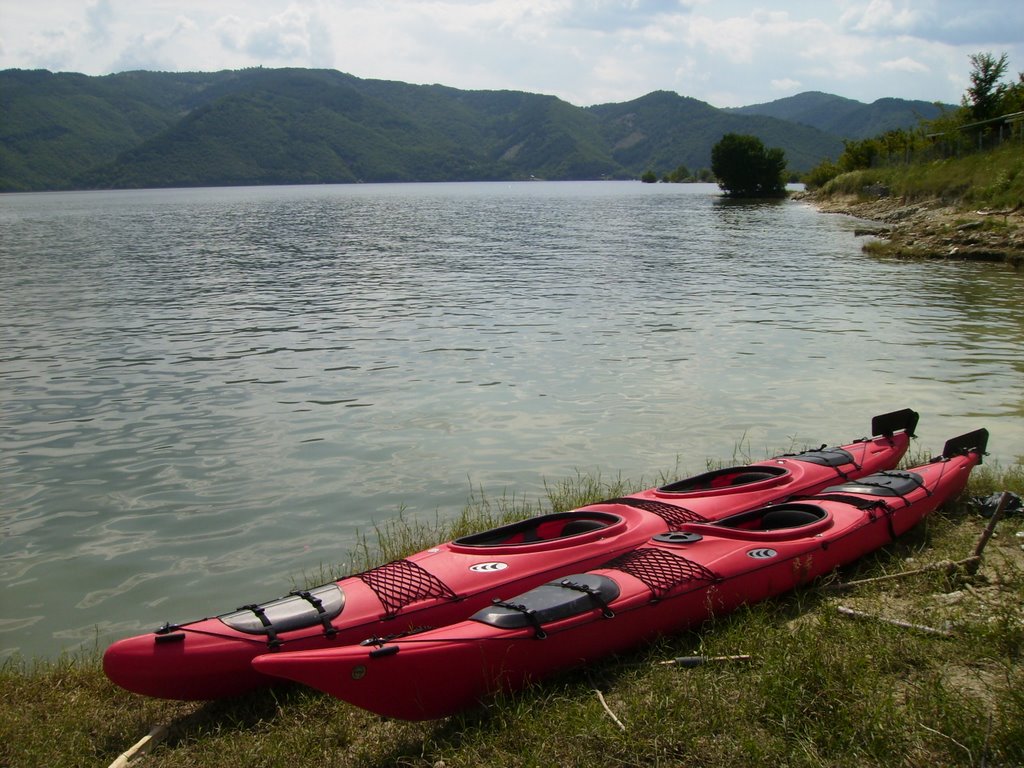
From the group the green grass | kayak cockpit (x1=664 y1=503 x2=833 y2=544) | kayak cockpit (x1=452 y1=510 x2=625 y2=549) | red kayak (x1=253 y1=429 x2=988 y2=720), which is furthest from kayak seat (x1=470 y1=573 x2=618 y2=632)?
the green grass

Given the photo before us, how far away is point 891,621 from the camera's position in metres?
4.70

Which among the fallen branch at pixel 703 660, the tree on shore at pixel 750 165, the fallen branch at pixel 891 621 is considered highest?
the tree on shore at pixel 750 165

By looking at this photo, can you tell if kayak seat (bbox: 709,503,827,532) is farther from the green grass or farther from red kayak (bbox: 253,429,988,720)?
→ the green grass

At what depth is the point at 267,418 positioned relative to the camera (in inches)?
443

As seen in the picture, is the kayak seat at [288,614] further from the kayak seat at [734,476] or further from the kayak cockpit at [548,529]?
the kayak seat at [734,476]

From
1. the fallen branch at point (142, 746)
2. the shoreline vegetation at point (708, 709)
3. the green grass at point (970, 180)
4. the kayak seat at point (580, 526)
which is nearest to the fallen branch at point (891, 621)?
the shoreline vegetation at point (708, 709)

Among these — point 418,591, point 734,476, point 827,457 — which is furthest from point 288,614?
point 827,457

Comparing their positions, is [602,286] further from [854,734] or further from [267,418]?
[854,734]

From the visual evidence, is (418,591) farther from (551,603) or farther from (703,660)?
(703,660)

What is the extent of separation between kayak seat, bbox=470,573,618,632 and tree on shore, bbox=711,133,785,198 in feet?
258

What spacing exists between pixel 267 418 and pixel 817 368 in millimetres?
8365

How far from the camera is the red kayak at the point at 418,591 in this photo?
4527 millimetres

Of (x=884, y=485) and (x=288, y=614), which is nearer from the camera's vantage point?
(x=288, y=614)

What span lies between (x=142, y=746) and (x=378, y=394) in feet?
27.3
